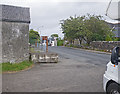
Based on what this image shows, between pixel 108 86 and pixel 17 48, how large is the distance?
7.95 meters

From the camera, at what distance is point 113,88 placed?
426 cm

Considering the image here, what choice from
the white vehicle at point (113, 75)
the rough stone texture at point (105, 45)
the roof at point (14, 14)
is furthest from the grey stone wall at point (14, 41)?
the rough stone texture at point (105, 45)

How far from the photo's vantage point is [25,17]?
11.8 m

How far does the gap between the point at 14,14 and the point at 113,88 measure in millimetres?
9261

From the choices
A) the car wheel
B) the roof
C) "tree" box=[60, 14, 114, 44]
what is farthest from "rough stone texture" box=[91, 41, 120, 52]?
the car wheel

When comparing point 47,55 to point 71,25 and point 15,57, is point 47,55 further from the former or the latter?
point 71,25

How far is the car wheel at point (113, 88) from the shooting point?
4.09 metres

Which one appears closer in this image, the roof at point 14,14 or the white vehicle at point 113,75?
the white vehicle at point 113,75

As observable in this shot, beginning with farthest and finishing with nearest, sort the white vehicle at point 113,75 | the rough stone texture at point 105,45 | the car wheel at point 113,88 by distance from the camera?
the rough stone texture at point 105,45
the car wheel at point 113,88
the white vehicle at point 113,75

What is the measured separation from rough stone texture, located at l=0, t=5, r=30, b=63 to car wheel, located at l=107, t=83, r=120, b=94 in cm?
773

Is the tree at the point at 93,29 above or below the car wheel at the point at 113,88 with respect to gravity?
above

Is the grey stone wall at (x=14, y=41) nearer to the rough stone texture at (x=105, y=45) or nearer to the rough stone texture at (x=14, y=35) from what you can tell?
the rough stone texture at (x=14, y=35)

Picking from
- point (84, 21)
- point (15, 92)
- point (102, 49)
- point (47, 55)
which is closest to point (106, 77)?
point (15, 92)

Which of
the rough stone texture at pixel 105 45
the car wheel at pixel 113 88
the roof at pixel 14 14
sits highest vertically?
the roof at pixel 14 14
